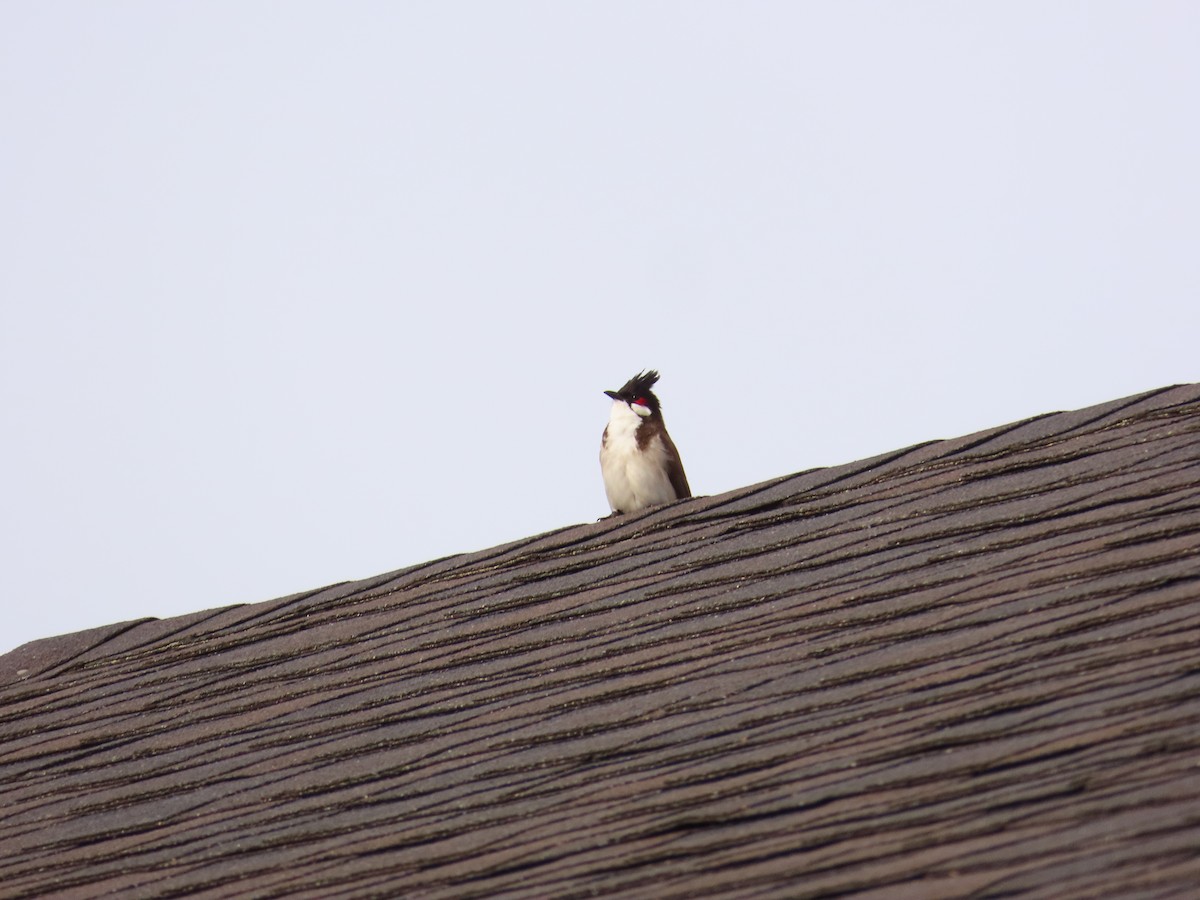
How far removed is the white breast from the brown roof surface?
2.10 m

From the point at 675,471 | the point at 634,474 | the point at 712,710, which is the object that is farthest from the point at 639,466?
the point at 712,710

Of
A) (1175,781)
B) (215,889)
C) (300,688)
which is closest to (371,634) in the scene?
(300,688)

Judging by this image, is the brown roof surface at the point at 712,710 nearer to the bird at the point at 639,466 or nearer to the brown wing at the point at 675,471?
the bird at the point at 639,466

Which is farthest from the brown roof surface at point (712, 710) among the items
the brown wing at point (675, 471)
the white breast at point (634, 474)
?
the brown wing at point (675, 471)

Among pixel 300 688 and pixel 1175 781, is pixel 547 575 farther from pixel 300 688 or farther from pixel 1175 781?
pixel 1175 781

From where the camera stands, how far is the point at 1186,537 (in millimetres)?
3732

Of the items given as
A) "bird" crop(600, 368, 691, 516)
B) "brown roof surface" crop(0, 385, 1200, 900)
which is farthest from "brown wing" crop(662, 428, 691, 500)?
"brown roof surface" crop(0, 385, 1200, 900)

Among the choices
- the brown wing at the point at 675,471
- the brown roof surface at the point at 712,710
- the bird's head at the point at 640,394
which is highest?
the bird's head at the point at 640,394

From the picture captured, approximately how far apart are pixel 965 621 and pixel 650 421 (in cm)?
396

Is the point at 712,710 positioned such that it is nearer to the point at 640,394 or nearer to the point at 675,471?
the point at 675,471

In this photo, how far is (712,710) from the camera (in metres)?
3.68

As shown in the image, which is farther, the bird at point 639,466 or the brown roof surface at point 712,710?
the bird at point 639,466

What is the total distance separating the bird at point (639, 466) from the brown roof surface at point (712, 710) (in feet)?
6.89

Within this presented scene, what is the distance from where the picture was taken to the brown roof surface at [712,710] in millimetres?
2930
